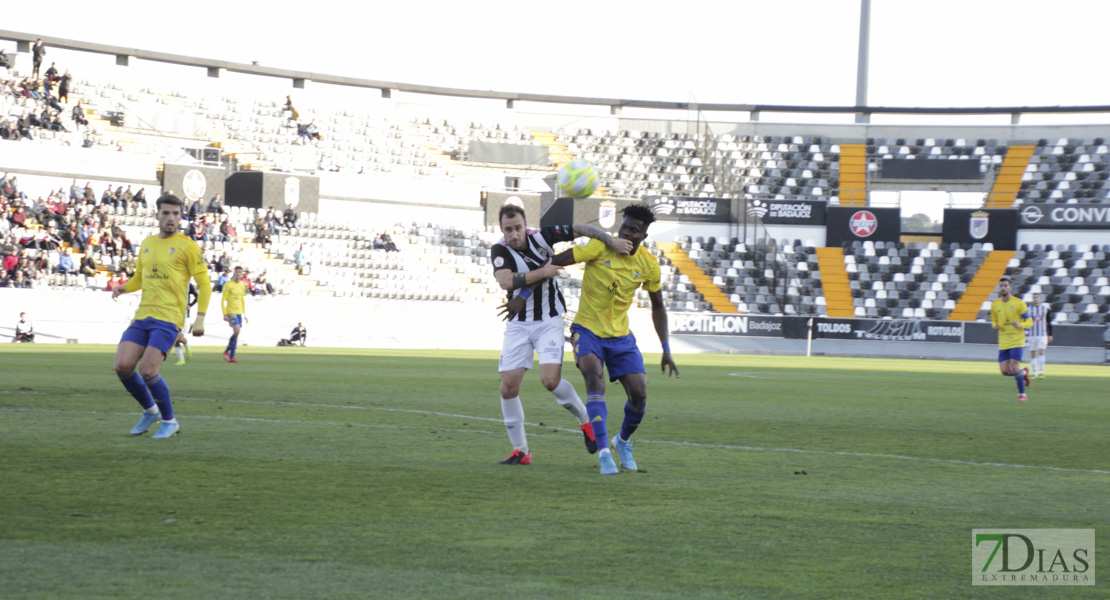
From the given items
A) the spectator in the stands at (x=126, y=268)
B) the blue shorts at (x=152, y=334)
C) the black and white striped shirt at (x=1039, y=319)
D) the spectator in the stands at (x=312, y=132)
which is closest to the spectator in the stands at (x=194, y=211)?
the spectator in the stands at (x=126, y=268)

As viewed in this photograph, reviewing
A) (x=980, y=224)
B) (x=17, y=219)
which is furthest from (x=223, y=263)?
(x=980, y=224)

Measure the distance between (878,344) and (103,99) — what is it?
107 feet

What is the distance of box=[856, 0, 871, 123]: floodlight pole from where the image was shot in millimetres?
55562

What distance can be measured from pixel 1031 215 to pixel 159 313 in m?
46.3

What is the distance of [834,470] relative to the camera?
8.51 meters

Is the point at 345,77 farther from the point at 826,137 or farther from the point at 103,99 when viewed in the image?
the point at 826,137

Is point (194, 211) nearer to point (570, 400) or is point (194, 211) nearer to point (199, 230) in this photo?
point (199, 230)

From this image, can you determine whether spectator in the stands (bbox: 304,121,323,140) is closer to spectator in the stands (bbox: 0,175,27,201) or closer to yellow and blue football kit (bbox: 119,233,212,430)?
spectator in the stands (bbox: 0,175,27,201)

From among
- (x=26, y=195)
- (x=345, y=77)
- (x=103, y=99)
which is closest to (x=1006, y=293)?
(x=26, y=195)

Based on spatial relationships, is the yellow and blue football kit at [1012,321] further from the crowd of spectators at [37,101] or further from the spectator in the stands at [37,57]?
the spectator in the stands at [37,57]

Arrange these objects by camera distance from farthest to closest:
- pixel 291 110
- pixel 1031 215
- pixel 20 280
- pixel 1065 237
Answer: pixel 291 110 → pixel 1031 215 → pixel 1065 237 → pixel 20 280

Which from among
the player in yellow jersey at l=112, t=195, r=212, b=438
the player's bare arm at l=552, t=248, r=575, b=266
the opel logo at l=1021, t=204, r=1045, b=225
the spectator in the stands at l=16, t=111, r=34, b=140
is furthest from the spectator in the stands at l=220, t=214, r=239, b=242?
the opel logo at l=1021, t=204, r=1045, b=225

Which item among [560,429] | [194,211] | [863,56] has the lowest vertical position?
[560,429]

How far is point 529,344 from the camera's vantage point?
27.1 feet
